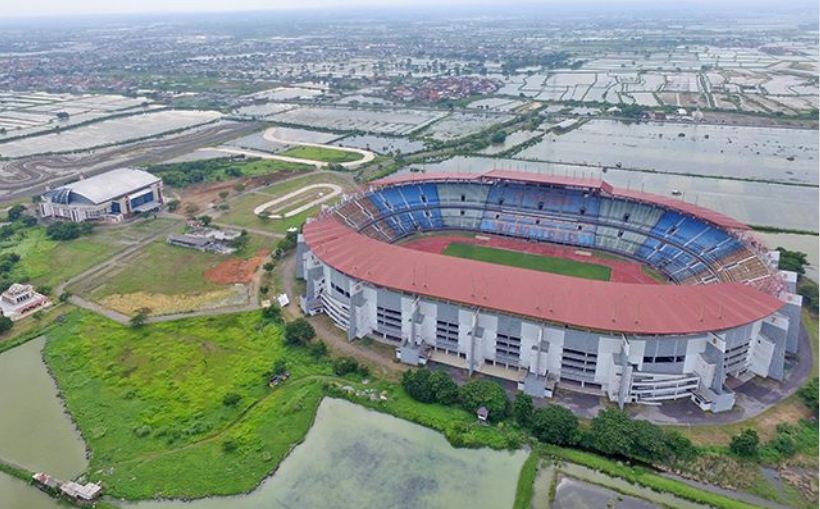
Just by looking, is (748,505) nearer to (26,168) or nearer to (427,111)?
(26,168)

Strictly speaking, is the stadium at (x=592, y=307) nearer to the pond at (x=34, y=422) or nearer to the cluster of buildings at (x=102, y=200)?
the pond at (x=34, y=422)

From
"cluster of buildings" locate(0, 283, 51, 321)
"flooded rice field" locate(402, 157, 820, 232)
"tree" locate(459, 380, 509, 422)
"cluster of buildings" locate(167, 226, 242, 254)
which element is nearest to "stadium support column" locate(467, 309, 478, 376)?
"tree" locate(459, 380, 509, 422)

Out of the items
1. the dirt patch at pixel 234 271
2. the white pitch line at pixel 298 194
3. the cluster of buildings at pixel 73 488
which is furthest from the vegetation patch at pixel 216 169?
the cluster of buildings at pixel 73 488

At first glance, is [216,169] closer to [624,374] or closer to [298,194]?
[298,194]

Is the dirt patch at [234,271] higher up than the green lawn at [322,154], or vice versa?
the green lawn at [322,154]

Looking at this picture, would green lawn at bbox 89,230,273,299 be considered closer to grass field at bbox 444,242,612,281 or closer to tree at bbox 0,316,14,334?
tree at bbox 0,316,14,334

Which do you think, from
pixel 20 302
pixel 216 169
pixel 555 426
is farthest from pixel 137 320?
pixel 216 169
